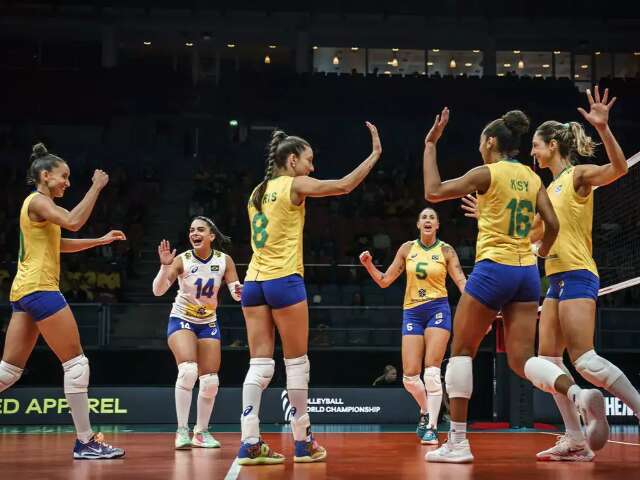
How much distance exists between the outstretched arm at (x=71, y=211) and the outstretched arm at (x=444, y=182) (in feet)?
7.88

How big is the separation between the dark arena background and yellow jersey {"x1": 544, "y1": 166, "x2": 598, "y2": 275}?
4.79ft

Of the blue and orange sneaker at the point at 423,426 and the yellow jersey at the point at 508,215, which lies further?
the blue and orange sneaker at the point at 423,426

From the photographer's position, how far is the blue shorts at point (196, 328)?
8.80m

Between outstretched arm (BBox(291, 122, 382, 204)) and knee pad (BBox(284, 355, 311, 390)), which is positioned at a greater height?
outstretched arm (BBox(291, 122, 382, 204))

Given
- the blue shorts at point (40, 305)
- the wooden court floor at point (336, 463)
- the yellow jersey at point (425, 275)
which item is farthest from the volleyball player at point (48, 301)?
the yellow jersey at point (425, 275)

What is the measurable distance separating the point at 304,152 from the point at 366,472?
8.25 feet

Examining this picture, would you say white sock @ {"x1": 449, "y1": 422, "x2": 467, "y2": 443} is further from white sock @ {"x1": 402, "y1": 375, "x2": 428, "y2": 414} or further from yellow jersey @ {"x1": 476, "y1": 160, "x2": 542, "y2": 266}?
white sock @ {"x1": 402, "y1": 375, "x2": 428, "y2": 414}

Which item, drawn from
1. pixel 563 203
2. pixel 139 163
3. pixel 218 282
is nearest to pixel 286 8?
pixel 139 163

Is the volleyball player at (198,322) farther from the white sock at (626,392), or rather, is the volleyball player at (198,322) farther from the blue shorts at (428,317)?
the white sock at (626,392)

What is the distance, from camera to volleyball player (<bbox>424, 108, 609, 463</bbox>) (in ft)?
20.2

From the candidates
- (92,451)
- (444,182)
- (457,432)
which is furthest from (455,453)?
(92,451)

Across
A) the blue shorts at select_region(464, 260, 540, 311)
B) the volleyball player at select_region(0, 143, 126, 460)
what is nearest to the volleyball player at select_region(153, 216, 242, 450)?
the volleyball player at select_region(0, 143, 126, 460)

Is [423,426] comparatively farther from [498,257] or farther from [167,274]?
[498,257]

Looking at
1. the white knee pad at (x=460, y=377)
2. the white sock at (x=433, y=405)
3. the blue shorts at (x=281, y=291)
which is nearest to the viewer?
the white knee pad at (x=460, y=377)
